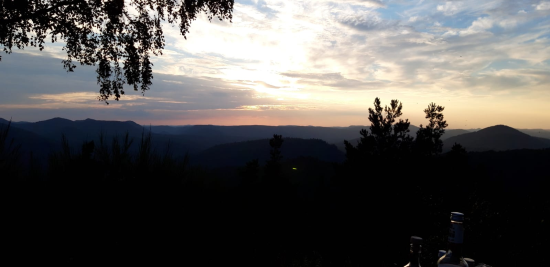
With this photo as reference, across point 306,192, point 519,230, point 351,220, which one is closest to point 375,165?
point 351,220

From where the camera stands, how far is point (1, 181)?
517 cm

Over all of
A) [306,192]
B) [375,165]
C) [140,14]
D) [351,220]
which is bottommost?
[306,192]

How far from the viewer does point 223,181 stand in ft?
28.2

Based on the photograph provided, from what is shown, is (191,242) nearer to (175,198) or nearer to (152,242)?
(152,242)

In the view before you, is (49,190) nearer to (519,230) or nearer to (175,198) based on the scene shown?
(175,198)

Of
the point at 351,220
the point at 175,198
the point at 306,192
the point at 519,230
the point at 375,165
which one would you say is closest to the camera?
the point at 175,198

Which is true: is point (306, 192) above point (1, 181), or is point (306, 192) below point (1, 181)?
below

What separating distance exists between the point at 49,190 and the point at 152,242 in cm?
229

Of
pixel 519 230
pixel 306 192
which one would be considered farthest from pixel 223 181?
pixel 306 192

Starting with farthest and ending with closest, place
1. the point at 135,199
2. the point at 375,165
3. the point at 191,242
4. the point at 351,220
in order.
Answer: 1. the point at 375,165
2. the point at 351,220
3. the point at 135,199
4. the point at 191,242

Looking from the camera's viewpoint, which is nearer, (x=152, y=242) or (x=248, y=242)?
(x=152, y=242)

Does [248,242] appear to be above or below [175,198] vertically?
below

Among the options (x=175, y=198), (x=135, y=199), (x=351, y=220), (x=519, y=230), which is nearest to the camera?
(x=135, y=199)

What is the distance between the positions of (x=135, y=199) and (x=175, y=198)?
802 mm
